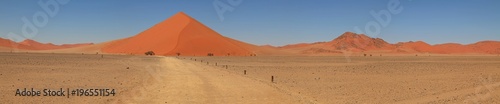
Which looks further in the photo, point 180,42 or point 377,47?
point 377,47

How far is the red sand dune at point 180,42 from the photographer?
123m

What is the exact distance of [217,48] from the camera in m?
125

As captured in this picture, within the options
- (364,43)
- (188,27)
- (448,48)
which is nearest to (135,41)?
(188,27)

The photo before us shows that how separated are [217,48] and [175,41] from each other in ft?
45.5

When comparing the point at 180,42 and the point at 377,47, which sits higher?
the point at 180,42

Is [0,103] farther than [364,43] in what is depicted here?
No

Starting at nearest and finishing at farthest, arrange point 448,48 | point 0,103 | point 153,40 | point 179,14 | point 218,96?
point 0,103 < point 218,96 < point 153,40 < point 179,14 < point 448,48

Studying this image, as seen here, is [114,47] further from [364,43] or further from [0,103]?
[0,103]

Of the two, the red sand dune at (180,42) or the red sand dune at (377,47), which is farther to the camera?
the red sand dune at (377,47)

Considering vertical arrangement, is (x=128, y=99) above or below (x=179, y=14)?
below

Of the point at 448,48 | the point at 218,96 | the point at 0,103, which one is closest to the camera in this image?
the point at 0,103

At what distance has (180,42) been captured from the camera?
129 meters

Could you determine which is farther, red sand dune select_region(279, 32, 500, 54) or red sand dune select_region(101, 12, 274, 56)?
red sand dune select_region(279, 32, 500, 54)

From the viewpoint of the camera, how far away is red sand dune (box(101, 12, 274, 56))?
122812mm
